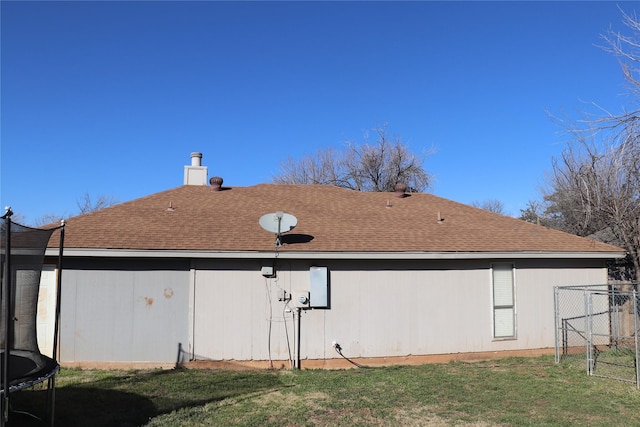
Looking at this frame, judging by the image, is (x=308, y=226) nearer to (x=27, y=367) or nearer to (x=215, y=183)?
(x=215, y=183)

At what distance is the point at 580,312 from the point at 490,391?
15.3 ft

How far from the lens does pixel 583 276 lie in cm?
1086

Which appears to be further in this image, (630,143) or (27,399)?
(27,399)

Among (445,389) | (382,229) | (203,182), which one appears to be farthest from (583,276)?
(203,182)

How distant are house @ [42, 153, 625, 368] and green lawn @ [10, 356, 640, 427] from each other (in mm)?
607

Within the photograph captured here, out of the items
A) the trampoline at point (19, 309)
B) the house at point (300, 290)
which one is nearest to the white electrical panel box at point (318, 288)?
the house at point (300, 290)

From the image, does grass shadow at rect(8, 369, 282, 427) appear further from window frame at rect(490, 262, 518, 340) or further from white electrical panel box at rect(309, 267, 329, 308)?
window frame at rect(490, 262, 518, 340)

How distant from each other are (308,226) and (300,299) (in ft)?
6.45

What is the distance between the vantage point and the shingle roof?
9.53 metres

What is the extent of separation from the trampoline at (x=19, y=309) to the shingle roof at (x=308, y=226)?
12.3ft

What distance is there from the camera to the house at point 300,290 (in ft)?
30.2

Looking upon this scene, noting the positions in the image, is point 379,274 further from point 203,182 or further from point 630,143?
point 203,182

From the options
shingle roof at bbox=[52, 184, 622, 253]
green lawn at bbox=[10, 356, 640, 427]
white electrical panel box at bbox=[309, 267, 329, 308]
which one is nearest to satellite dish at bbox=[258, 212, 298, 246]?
shingle roof at bbox=[52, 184, 622, 253]

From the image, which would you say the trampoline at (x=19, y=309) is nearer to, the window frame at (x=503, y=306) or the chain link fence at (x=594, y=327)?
the window frame at (x=503, y=306)
